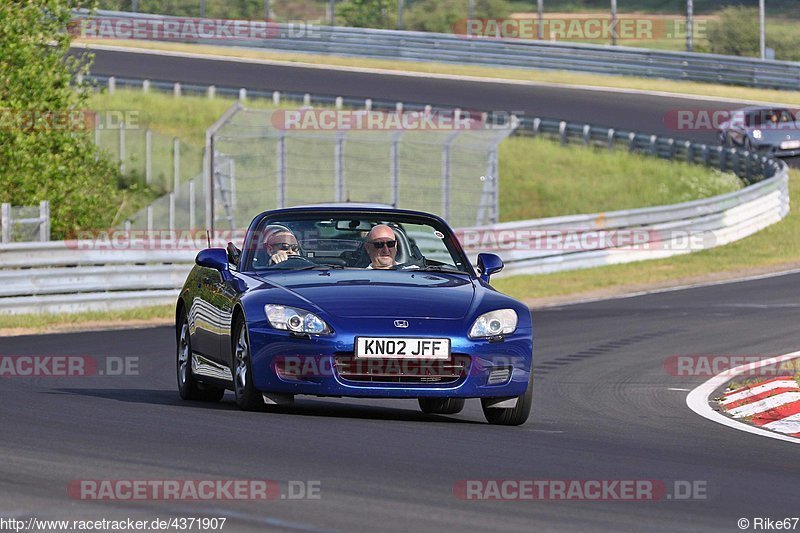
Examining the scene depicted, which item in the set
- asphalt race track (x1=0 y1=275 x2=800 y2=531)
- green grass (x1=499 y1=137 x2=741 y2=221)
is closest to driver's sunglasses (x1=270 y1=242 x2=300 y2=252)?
asphalt race track (x1=0 y1=275 x2=800 y2=531)

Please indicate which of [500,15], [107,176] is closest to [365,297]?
[107,176]

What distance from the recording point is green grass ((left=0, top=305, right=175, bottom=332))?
19.4 meters

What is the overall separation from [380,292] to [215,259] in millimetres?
1414

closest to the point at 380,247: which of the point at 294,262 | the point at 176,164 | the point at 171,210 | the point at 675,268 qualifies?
the point at 294,262

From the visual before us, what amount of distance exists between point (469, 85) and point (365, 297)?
42.5 meters

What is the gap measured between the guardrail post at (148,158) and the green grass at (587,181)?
8363 mm

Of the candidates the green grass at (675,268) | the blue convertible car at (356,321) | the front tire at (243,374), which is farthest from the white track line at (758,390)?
the green grass at (675,268)

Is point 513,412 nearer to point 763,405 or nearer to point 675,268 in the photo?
point 763,405

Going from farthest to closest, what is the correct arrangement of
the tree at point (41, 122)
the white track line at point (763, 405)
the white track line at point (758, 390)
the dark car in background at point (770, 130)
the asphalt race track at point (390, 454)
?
the dark car in background at point (770, 130)
the tree at point (41, 122)
the white track line at point (758, 390)
the white track line at point (763, 405)
the asphalt race track at point (390, 454)

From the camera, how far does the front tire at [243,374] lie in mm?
9828

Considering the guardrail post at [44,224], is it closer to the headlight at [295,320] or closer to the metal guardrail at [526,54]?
the headlight at [295,320]

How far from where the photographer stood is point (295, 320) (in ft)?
31.5

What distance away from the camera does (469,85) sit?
5178 centimetres

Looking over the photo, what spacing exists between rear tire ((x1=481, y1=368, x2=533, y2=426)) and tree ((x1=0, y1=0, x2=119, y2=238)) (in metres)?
17.5
